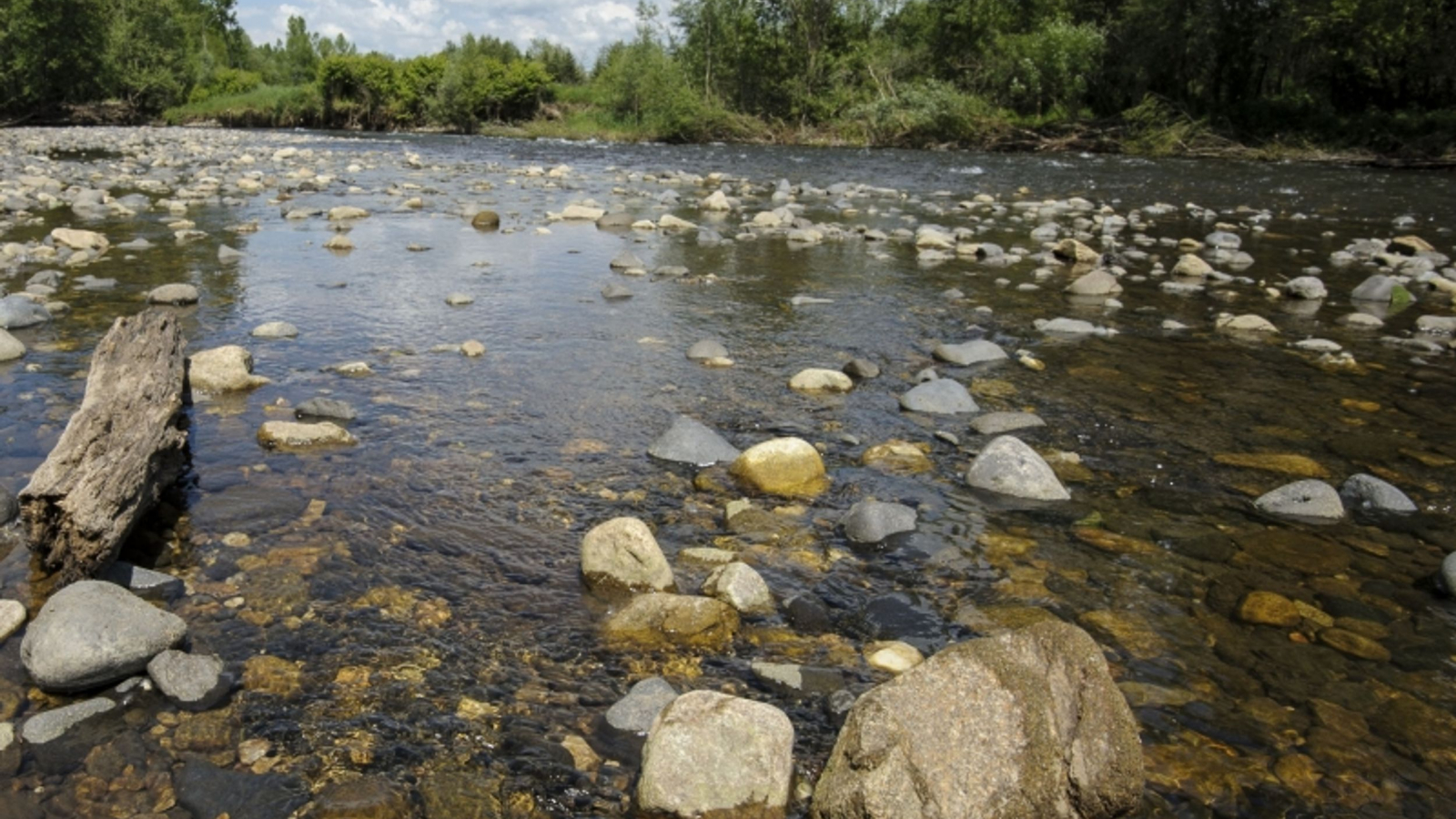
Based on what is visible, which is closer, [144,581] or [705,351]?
[144,581]

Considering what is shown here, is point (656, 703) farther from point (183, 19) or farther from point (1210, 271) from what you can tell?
point (183, 19)

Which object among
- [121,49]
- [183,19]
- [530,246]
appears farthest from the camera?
[183,19]

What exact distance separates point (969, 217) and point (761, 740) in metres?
14.8

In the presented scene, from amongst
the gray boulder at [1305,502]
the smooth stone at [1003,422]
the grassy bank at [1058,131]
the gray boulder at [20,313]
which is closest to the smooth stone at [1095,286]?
the smooth stone at [1003,422]

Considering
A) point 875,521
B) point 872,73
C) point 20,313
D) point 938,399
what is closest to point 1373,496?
point 938,399

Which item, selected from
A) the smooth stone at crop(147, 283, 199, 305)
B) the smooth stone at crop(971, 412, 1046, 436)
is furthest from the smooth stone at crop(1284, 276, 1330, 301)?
the smooth stone at crop(147, 283, 199, 305)

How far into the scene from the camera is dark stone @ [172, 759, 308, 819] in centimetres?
255

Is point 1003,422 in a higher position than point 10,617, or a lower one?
higher

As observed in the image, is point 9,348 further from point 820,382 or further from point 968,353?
point 968,353

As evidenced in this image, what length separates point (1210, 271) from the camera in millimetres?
11117

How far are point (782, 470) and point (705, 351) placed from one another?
96.7 inches

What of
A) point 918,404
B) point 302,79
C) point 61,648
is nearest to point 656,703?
point 61,648

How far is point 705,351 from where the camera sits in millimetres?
7133

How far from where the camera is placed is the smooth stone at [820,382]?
643 cm
